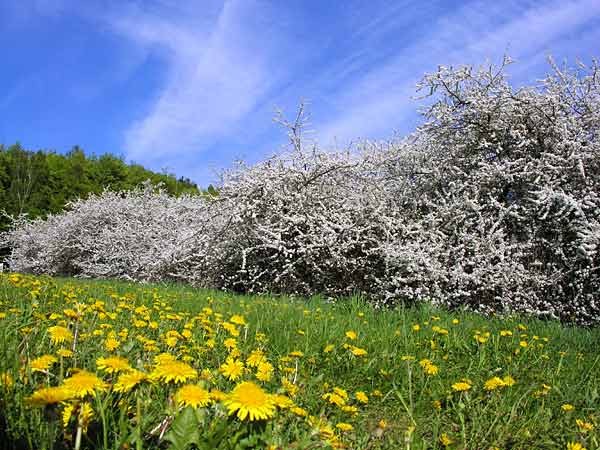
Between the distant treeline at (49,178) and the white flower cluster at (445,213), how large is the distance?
41.1 ft

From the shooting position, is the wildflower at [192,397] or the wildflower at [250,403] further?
the wildflower at [192,397]

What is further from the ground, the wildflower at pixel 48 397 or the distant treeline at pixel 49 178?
the distant treeline at pixel 49 178

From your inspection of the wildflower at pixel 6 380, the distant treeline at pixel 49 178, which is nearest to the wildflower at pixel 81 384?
the wildflower at pixel 6 380

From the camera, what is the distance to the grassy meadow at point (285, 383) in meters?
1.20

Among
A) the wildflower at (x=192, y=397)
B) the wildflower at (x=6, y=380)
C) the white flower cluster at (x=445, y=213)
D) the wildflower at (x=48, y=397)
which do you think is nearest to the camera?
the wildflower at (x=48, y=397)

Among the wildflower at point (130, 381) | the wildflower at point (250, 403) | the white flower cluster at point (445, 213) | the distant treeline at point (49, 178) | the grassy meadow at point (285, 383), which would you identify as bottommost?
the grassy meadow at point (285, 383)

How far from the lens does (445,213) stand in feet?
20.5

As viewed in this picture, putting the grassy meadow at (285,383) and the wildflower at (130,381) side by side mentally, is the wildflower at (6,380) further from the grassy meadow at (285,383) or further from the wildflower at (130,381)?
the wildflower at (130,381)

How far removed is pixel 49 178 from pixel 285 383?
20267mm

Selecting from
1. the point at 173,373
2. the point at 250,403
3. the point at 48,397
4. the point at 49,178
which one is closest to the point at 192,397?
the point at 173,373

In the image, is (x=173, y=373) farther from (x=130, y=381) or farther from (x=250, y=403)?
(x=250, y=403)

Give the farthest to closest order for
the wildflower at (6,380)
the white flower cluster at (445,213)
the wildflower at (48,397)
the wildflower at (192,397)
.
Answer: the white flower cluster at (445,213), the wildflower at (6,380), the wildflower at (192,397), the wildflower at (48,397)

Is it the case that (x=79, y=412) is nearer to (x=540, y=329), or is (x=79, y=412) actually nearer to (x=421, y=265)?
(x=540, y=329)

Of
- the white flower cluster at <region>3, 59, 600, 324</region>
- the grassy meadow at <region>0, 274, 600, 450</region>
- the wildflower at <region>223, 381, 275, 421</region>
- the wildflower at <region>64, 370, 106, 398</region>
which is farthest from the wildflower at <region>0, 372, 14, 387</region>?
the white flower cluster at <region>3, 59, 600, 324</region>
